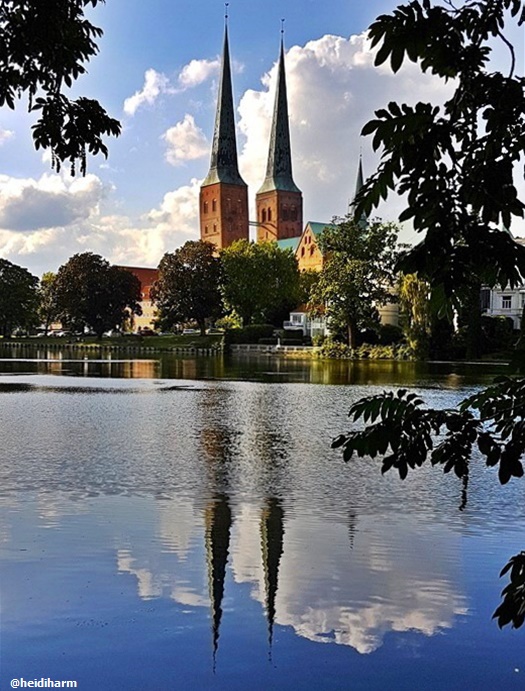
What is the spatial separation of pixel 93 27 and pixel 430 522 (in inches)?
274

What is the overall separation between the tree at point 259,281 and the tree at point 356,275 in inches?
959

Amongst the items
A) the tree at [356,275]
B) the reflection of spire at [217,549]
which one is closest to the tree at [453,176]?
the reflection of spire at [217,549]

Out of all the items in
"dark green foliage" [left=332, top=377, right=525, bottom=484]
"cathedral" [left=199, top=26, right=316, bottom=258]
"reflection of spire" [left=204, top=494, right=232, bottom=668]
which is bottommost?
"reflection of spire" [left=204, top=494, right=232, bottom=668]

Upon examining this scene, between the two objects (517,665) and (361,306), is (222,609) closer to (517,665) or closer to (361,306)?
(517,665)

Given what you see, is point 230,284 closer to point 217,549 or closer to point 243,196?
point 243,196

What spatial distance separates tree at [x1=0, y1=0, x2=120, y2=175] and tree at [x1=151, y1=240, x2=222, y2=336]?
95730mm

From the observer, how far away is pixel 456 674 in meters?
5.30

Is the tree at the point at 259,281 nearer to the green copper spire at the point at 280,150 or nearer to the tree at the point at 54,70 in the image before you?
the green copper spire at the point at 280,150

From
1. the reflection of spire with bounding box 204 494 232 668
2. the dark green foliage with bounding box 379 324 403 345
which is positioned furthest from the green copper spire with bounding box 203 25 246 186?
the reflection of spire with bounding box 204 494 232 668

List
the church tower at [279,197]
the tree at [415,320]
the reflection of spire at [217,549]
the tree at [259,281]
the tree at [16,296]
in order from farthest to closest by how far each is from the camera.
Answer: the church tower at [279,197], the tree at [16,296], the tree at [259,281], the tree at [415,320], the reflection of spire at [217,549]

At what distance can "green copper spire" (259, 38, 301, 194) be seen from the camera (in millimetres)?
150375

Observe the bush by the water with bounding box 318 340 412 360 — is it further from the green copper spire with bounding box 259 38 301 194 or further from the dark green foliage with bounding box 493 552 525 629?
the green copper spire with bounding box 259 38 301 194

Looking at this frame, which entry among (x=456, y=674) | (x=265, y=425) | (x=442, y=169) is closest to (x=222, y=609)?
(x=456, y=674)

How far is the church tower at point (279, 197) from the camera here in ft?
513
